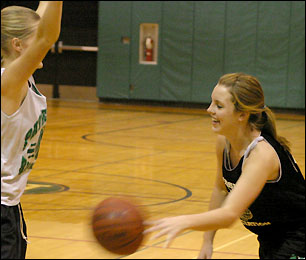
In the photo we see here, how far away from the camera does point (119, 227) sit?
2670mm

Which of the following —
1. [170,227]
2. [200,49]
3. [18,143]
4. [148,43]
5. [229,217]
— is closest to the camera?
[170,227]

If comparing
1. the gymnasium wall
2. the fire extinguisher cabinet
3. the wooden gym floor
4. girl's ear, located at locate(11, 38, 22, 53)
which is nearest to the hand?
the wooden gym floor

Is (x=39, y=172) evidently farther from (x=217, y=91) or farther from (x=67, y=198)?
(x=217, y=91)

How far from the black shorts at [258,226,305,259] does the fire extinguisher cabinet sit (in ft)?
50.5

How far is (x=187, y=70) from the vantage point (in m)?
18.1

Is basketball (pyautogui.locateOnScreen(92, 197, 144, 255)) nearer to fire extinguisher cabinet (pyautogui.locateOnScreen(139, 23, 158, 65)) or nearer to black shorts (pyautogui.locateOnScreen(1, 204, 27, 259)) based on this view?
black shorts (pyautogui.locateOnScreen(1, 204, 27, 259))

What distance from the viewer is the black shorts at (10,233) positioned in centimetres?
274

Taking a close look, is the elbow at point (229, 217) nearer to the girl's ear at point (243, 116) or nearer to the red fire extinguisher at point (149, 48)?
the girl's ear at point (243, 116)

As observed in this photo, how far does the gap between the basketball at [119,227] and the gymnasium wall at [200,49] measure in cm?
1483

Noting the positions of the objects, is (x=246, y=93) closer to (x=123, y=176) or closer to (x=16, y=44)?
(x=16, y=44)

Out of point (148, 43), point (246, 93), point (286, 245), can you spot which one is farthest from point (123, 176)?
point (148, 43)

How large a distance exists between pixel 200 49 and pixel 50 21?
622 inches

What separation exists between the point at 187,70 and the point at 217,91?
49.8ft

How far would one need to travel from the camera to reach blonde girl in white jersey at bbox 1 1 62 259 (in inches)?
99.3
